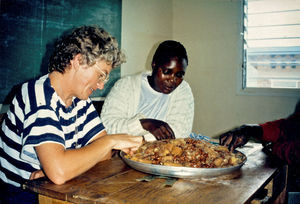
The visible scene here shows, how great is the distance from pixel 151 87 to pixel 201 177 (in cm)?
127

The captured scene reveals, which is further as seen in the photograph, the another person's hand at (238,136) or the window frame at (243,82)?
the window frame at (243,82)

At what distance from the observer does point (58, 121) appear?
1.27 metres

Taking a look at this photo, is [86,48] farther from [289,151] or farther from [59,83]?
[289,151]

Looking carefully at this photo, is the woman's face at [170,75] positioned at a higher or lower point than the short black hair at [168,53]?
lower

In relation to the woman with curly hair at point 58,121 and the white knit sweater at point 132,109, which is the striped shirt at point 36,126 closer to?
the woman with curly hair at point 58,121

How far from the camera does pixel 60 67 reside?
1413 millimetres

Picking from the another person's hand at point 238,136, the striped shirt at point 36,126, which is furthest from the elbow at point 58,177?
the another person's hand at point 238,136

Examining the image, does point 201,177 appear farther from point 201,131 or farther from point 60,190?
point 201,131

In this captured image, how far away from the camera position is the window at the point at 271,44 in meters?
4.03

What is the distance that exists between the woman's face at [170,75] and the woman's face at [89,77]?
72 centimetres

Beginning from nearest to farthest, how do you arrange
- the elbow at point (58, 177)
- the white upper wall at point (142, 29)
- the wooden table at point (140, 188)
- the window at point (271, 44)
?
1. the wooden table at point (140, 188)
2. the elbow at point (58, 177)
3. the window at point (271, 44)
4. the white upper wall at point (142, 29)

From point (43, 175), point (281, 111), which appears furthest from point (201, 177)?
point (281, 111)

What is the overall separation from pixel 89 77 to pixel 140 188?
62cm

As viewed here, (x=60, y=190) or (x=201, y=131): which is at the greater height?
(x=60, y=190)
